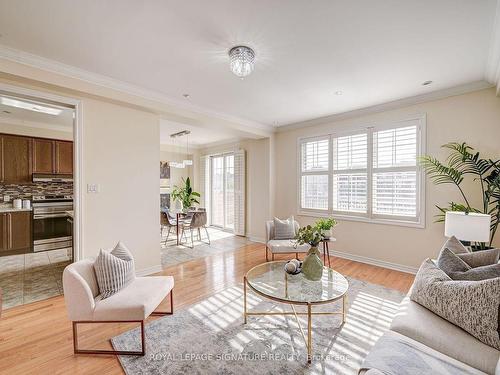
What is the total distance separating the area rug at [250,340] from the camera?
171 centimetres

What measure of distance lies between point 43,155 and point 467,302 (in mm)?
6811

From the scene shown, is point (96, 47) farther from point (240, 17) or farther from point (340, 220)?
point (340, 220)

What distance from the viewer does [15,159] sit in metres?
4.61

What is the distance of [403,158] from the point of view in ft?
11.9

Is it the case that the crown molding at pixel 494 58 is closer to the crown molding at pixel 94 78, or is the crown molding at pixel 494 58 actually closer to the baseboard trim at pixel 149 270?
the crown molding at pixel 94 78

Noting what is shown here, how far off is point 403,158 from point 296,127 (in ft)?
6.84

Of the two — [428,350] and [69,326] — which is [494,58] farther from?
[69,326]

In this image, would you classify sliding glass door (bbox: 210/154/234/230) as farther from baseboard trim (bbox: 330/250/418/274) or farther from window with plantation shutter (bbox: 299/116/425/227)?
baseboard trim (bbox: 330/250/418/274)

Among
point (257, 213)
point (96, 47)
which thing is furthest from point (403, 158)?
point (96, 47)

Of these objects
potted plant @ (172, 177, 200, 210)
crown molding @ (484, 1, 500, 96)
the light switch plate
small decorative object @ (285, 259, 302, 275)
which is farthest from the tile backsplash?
crown molding @ (484, 1, 500, 96)

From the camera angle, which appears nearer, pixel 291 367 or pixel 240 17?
pixel 291 367

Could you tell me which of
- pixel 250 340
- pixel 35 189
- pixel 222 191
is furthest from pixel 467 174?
pixel 35 189

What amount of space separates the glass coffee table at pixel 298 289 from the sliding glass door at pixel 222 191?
4.22m

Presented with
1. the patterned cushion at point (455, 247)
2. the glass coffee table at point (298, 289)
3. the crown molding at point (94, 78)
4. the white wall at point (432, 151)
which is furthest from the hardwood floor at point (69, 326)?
the crown molding at point (94, 78)
